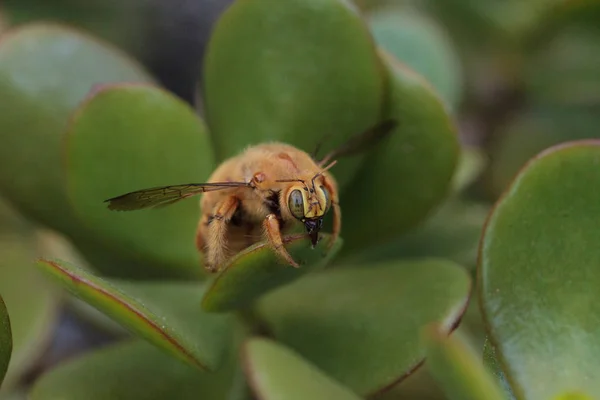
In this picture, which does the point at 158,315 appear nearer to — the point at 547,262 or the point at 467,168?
the point at 547,262

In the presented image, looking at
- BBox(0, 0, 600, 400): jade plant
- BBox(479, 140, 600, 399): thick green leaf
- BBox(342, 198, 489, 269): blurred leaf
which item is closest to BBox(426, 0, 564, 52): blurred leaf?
BBox(0, 0, 600, 400): jade plant

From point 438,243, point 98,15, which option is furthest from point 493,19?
point 98,15

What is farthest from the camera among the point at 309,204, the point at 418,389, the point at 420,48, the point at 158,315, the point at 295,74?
the point at 420,48

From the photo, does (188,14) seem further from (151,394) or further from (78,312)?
(151,394)

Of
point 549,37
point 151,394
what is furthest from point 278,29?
point 549,37

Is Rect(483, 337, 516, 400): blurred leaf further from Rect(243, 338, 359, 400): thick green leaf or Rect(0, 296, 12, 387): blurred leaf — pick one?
Rect(0, 296, 12, 387): blurred leaf

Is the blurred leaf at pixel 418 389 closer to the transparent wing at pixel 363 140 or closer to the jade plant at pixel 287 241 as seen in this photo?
the jade plant at pixel 287 241

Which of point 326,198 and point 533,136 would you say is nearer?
point 326,198

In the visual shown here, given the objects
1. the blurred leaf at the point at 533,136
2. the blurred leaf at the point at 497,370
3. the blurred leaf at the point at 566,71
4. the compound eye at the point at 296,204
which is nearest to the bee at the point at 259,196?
the compound eye at the point at 296,204
